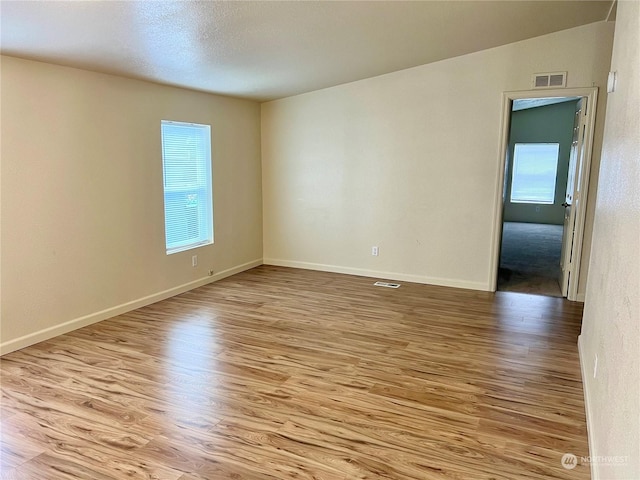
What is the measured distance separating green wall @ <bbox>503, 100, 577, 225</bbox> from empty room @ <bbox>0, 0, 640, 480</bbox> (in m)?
4.65

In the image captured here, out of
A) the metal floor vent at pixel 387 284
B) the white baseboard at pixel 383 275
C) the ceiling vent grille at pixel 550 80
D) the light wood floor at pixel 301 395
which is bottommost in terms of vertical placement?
the light wood floor at pixel 301 395

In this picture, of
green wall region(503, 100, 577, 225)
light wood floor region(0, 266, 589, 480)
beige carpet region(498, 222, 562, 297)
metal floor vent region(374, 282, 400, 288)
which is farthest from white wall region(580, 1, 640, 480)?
green wall region(503, 100, 577, 225)

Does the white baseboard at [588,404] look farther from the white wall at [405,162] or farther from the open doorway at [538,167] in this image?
the open doorway at [538,167]

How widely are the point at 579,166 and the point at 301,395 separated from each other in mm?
3822

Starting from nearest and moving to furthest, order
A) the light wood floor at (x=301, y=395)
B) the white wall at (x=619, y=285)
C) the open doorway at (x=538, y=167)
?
1. the white wall at (x=619, y=285)
2. the light wood floor at (x=301, y=395)
3. the open doorway at (x=538, y=167)

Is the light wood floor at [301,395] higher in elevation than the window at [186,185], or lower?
lower

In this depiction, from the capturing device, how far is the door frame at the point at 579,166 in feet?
14.9

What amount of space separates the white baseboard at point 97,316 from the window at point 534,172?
333 inches

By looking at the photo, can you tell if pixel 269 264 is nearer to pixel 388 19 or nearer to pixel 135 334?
pixel 135 334

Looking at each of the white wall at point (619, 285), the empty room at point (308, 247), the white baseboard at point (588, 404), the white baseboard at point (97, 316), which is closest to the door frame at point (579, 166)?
the empty room at point (308, 247)

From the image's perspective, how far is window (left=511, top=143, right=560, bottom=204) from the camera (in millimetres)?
10969

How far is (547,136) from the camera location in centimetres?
1077

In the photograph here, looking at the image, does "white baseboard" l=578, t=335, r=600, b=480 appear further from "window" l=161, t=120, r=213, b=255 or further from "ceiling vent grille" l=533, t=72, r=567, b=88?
"window" l=161, t=120, r=213, b=255

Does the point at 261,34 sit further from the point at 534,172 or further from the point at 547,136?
the point at 534,172
